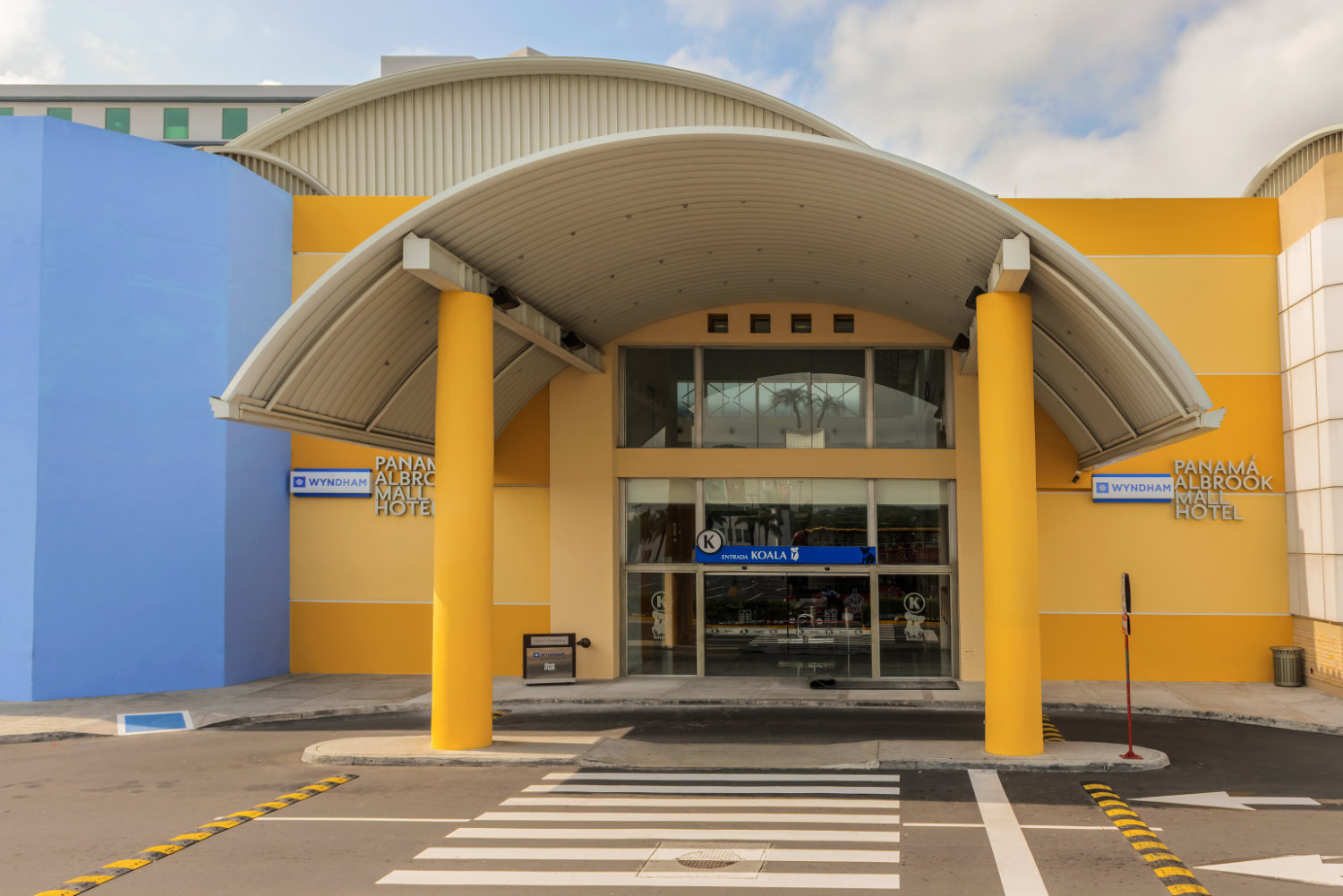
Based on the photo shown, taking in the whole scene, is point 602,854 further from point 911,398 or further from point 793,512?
point 911,398

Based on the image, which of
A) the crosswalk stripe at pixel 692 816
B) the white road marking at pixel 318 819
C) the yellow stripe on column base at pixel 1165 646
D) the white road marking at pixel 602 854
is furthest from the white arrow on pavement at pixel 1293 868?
the yellow stripe on column base at pixel 1165 646

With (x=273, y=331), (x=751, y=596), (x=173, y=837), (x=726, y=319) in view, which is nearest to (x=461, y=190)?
(x=273, y=331)

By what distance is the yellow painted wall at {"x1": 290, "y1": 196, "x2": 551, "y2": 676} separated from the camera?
20.5 m

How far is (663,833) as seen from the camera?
9.65 meters

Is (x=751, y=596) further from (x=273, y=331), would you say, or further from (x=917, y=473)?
(x=273, y=331)

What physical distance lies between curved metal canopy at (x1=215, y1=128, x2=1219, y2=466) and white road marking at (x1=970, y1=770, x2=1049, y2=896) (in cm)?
527

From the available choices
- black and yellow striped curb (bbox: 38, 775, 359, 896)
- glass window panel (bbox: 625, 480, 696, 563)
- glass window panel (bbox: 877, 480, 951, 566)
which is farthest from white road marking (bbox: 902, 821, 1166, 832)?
glass window panel (bbox: 625, 480, 696, 563)

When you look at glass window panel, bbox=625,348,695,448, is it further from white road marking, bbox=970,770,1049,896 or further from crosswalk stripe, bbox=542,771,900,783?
white road marking, bbox=970,770,1049,896

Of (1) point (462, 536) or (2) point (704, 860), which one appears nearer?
(2) point (704, 860)

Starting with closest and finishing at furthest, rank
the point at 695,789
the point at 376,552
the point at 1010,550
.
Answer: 1. the point at 695,789
2. the point at 1010,550
3. the point at 376,552

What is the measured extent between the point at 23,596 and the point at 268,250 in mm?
7462

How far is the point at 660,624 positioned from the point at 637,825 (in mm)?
10392

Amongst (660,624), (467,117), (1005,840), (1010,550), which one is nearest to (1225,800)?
(1005,840)

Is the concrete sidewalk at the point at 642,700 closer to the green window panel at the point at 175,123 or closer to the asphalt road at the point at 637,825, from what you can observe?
the asphalt road at the point at 637,825
